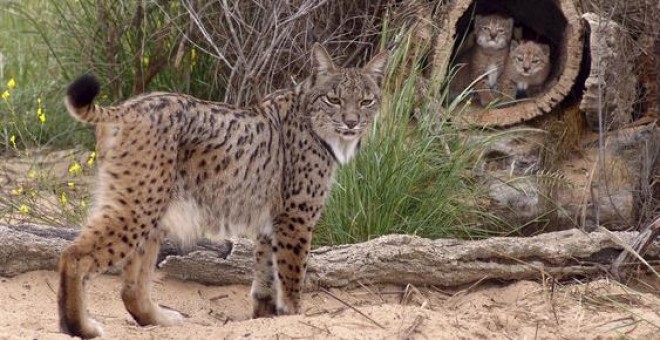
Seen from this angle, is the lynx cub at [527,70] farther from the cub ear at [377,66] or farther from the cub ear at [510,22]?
the cub ear at [377,66]

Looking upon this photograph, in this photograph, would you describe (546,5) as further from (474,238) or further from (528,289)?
(528,289)

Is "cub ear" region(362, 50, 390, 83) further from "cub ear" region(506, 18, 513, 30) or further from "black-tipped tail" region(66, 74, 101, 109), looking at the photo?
"cub ear" region(506, 18, 513, 30)

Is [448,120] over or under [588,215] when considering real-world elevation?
over

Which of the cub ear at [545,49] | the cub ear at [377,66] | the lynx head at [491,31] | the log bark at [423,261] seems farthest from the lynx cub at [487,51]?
the log bark at [423,261]

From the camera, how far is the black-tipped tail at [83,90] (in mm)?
4324

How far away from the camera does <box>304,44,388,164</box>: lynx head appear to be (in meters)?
5.31

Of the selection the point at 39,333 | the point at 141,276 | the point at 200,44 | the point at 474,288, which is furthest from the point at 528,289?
the point at 200,44

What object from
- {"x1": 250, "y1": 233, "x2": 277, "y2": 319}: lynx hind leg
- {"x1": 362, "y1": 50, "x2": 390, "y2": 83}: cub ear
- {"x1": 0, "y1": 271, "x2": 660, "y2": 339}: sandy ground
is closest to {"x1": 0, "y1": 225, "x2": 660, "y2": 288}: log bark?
{"x1": 0, "y1": 271, "x2": 660, "y2": 339}: sandy ground

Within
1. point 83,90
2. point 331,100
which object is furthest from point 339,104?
point 83,90

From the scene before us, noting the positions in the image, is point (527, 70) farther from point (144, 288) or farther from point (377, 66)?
point (144, 288)

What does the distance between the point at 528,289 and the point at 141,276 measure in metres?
1.98

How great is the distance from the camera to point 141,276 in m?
5.02

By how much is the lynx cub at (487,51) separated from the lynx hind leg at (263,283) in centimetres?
354

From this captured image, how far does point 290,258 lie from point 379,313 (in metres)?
0.63
